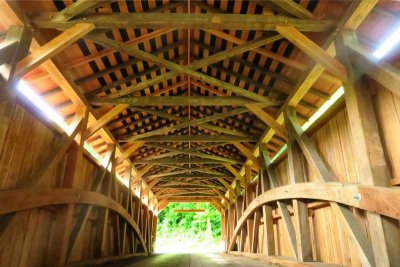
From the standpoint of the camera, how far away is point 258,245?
7801 mm

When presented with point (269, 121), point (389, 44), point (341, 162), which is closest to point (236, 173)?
point (269, 121)

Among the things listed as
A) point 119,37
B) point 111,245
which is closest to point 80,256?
point 111,245

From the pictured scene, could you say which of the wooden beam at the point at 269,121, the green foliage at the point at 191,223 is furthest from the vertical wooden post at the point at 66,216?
the green foliage at the point at 191,223

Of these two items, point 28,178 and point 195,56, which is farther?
point 195,56

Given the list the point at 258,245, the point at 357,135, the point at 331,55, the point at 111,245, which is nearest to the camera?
the point at 357,135

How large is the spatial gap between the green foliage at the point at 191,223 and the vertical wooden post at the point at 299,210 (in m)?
22.9

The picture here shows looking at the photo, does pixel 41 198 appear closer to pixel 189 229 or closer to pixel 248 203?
pixel 248 203

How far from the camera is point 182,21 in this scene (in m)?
3.68

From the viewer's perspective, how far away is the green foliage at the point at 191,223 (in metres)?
27.1

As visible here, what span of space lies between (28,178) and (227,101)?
3486mm

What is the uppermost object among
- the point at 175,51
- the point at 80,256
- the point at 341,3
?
the point at 175,51

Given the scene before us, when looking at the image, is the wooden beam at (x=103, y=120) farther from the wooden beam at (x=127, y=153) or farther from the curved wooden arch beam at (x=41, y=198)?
the wooden beam at (x=127, y=153)

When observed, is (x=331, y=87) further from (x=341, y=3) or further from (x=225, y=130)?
(x=225, y=130)

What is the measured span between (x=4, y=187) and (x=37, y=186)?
0.60m
